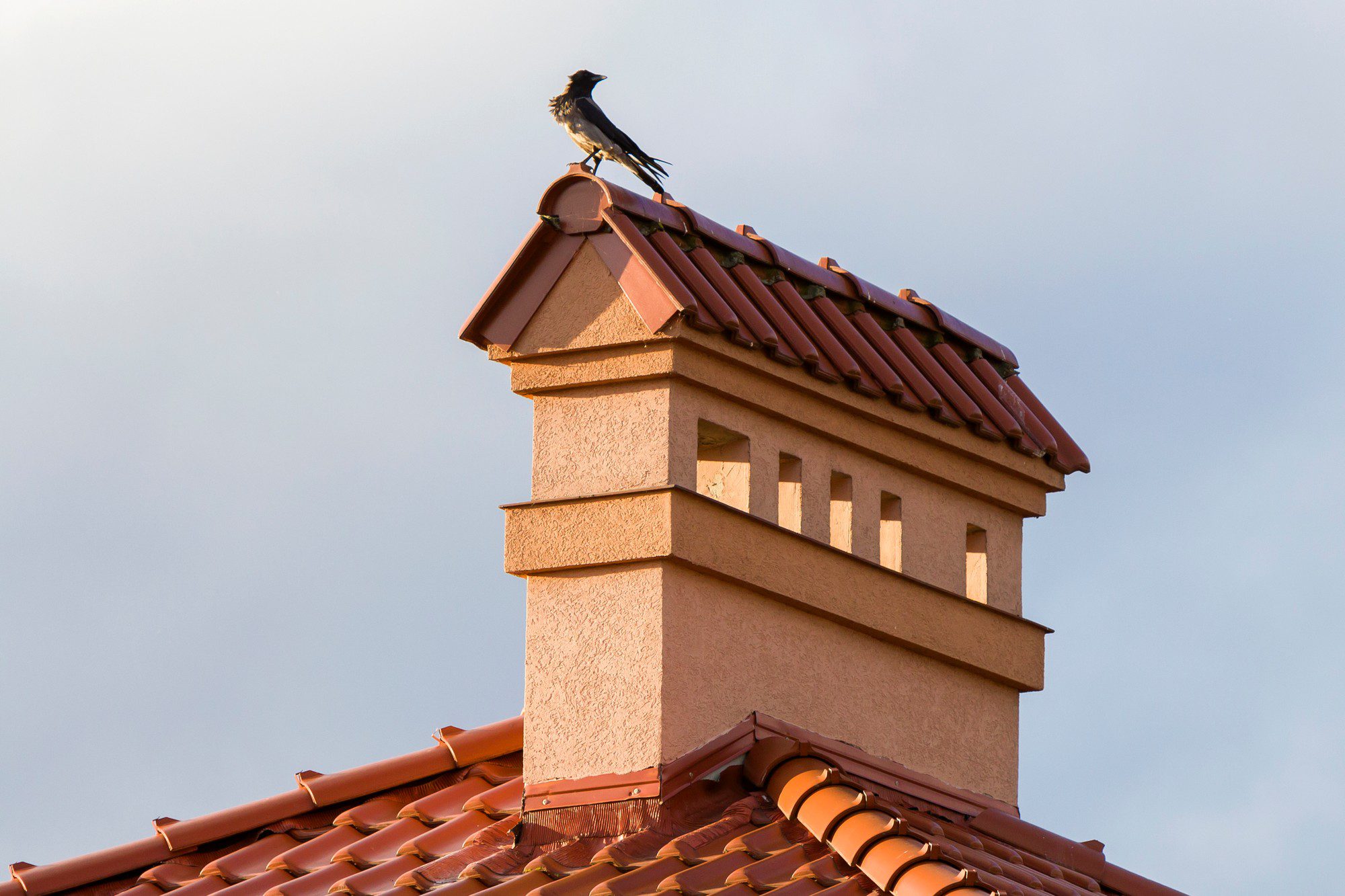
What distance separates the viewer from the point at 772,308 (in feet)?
29.4

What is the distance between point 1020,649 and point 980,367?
4.32ft

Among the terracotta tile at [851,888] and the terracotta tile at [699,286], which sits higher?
the terracotta tile at [699,286]

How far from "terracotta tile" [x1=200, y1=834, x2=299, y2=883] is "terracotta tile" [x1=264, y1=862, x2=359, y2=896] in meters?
0.44

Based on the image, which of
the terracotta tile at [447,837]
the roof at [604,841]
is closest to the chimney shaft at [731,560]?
the roof at [604,841]

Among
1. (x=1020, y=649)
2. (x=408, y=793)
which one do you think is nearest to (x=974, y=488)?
(x=1020, y=649)

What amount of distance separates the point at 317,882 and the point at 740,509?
2100 millimetres

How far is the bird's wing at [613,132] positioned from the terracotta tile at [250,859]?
316 cm

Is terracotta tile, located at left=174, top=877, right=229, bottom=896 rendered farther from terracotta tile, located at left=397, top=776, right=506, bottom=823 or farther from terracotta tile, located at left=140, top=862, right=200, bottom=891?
terracotta tile, located at left=397, top=776, right=506, bottom=823

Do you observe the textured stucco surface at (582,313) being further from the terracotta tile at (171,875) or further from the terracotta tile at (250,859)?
the terracotta tile at (171,875)

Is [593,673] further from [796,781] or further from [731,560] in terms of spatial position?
[796,781]

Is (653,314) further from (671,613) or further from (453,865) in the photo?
(453,865)

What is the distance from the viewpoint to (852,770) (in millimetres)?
8492

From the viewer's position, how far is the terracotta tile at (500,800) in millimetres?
8750

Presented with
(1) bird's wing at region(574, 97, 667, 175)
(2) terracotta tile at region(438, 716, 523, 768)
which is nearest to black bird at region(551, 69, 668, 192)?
(1) bird's wing at region(574, 97, 667, 175)
